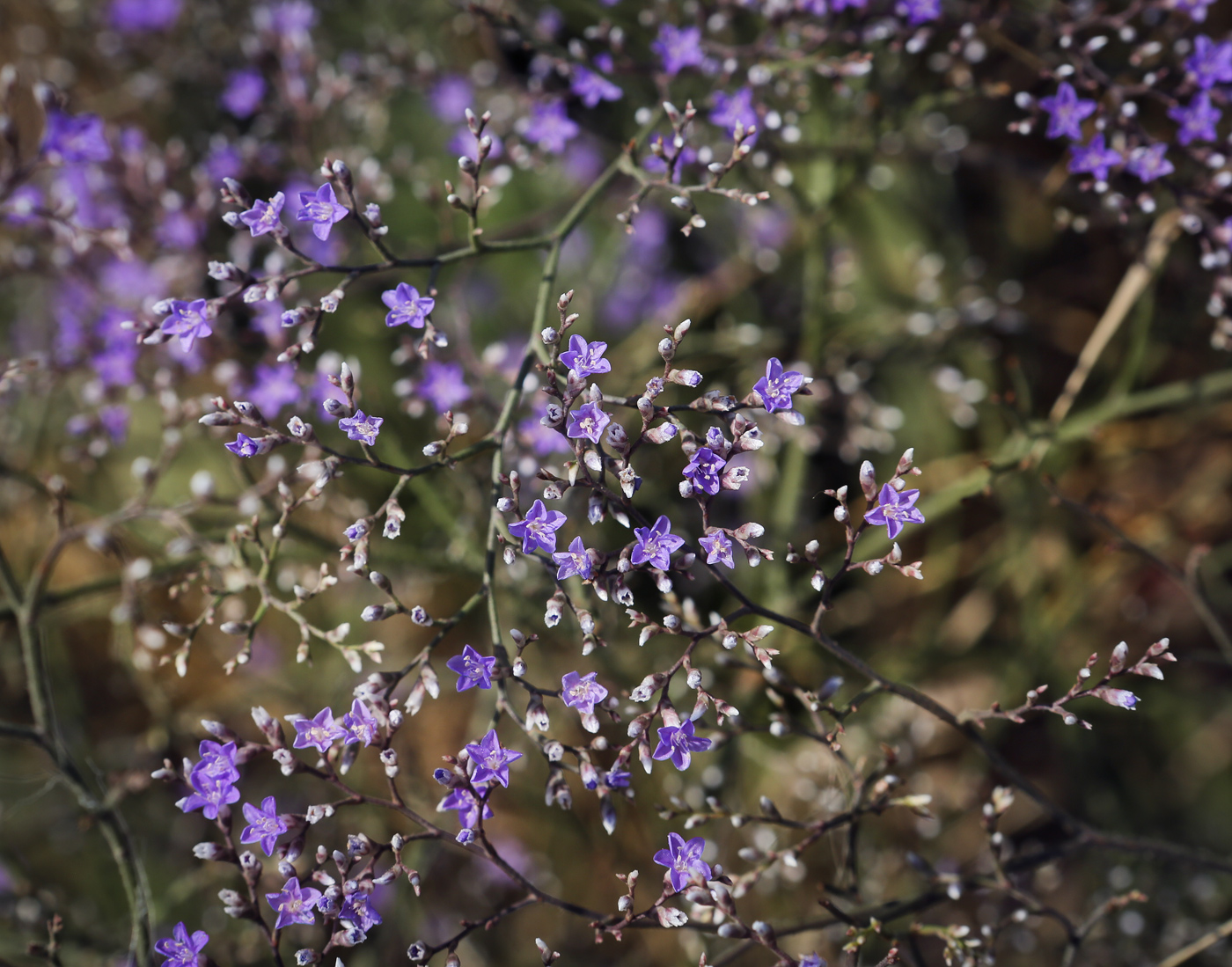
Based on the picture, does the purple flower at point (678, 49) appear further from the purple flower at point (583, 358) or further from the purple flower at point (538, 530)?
the purple flower at point (538, 530)

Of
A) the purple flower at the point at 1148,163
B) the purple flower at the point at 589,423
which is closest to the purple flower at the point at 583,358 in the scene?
the purple flower at the point at 589,423

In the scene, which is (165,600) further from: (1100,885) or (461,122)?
(1100,885)

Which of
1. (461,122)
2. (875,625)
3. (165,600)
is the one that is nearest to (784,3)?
(461,122)

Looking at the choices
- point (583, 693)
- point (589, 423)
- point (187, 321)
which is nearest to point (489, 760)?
point (583, 693)

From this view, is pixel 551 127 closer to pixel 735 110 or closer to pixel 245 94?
pixel 735 110

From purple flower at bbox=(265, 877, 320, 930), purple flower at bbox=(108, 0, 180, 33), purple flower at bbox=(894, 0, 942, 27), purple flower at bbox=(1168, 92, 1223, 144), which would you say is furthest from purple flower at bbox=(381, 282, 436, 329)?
purple flower at bbox=(108, 0, 180, 33)

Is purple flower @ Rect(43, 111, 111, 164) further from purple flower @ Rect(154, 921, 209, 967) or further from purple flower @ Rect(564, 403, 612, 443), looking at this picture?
purple flower @ Rect(154, 921, 209, 967)
